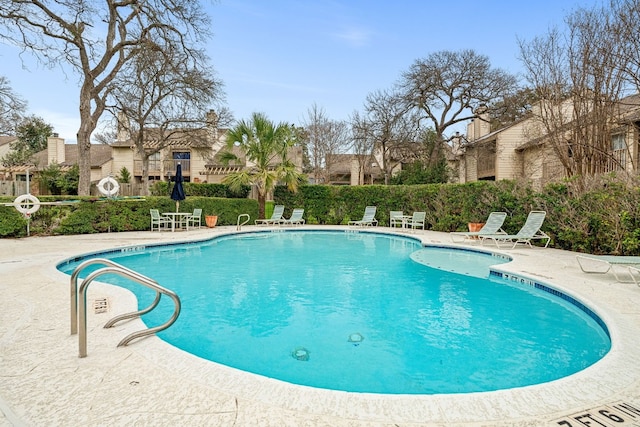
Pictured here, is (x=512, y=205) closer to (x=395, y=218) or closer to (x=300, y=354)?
(x=395, y=218)

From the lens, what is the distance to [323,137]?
127 feet

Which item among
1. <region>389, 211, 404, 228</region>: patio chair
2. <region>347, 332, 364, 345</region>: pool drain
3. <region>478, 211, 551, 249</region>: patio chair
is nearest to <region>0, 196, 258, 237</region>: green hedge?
<region>389, 211, 404, 228</region>: patio chair

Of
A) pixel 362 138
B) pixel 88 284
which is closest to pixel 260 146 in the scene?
pixel 362 138

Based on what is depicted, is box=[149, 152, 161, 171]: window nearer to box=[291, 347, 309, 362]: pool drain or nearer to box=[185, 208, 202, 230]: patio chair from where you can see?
box=[185, 208, 202, 230]: patio chair

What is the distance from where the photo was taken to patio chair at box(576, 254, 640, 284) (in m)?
6.65

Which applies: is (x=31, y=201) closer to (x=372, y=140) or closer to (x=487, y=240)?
(x=487, y=240)

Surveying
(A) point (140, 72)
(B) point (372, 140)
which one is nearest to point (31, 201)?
(A) point (140, 72)

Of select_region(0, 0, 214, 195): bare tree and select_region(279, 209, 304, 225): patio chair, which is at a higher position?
select_region(0, 0, 214, 195): bare tree

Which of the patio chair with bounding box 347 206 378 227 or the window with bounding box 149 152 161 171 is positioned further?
the window with bounding box 149 152 161 171

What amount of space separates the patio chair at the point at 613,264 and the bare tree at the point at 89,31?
1971 centimetres

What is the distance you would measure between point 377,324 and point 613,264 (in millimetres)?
5266

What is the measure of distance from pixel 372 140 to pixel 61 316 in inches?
1174

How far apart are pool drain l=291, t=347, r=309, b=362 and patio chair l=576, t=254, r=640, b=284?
5556 millimetres

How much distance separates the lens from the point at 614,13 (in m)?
12.0
